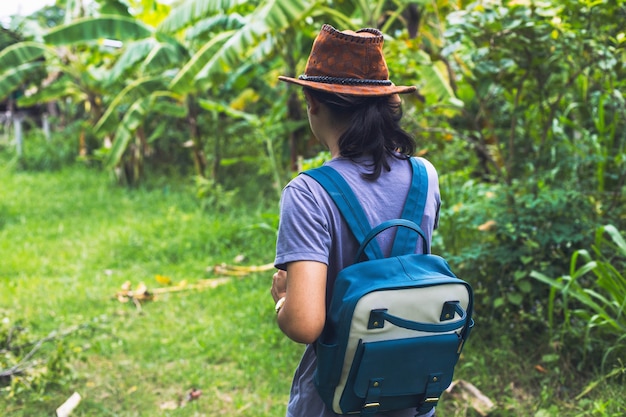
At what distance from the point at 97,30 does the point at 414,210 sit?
6984 mm

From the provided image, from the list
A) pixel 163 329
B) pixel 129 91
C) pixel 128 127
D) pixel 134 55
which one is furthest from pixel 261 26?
pixel 129 91

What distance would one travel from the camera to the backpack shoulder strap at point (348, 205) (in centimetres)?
152

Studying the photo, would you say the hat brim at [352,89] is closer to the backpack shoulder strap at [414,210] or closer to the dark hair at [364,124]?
the dark hair at [364,124]

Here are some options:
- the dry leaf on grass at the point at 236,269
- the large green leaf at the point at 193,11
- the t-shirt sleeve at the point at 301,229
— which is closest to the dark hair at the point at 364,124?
the t-shirt sleeve at the point at 301,229

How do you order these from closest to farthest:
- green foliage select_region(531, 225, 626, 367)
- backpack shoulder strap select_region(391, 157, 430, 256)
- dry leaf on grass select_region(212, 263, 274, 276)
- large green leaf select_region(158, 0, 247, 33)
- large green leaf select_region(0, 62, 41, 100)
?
backpack shoulder strap select_region(391, 157, 430, 256) → green foliage select_region(531, 225, 626, 367) → dry leaf on grass select_region(212, 263, 274, 276) → large green leaf select_region(158, 0, 247, 33) → large green leaf select_region(0, 62, 41, 100)

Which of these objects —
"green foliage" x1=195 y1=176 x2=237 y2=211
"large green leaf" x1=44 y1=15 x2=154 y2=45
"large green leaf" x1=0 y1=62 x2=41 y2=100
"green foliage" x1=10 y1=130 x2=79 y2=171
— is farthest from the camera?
"green foliage" x1=10 y1=130 x2=79 y2=171

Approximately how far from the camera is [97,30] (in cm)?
773

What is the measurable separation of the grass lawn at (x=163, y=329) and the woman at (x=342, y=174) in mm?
1762

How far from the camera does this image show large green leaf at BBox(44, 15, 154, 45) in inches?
298

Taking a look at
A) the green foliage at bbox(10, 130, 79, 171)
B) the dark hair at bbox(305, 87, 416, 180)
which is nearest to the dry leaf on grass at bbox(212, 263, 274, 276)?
the dark hair at bbox(305, 87, 416, 180)

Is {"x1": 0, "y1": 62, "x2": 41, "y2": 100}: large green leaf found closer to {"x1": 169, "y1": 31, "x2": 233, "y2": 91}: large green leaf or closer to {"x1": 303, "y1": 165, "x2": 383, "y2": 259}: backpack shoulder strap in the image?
{"x1": 169, "y1": 31, "x2": 233, "y2": 91}: large green leaf

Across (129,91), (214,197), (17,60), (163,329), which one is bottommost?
(214,197)

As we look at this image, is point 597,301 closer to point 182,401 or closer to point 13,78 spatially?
point 182,401

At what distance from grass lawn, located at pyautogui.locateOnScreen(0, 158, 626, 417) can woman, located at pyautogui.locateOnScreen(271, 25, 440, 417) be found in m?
1.76
